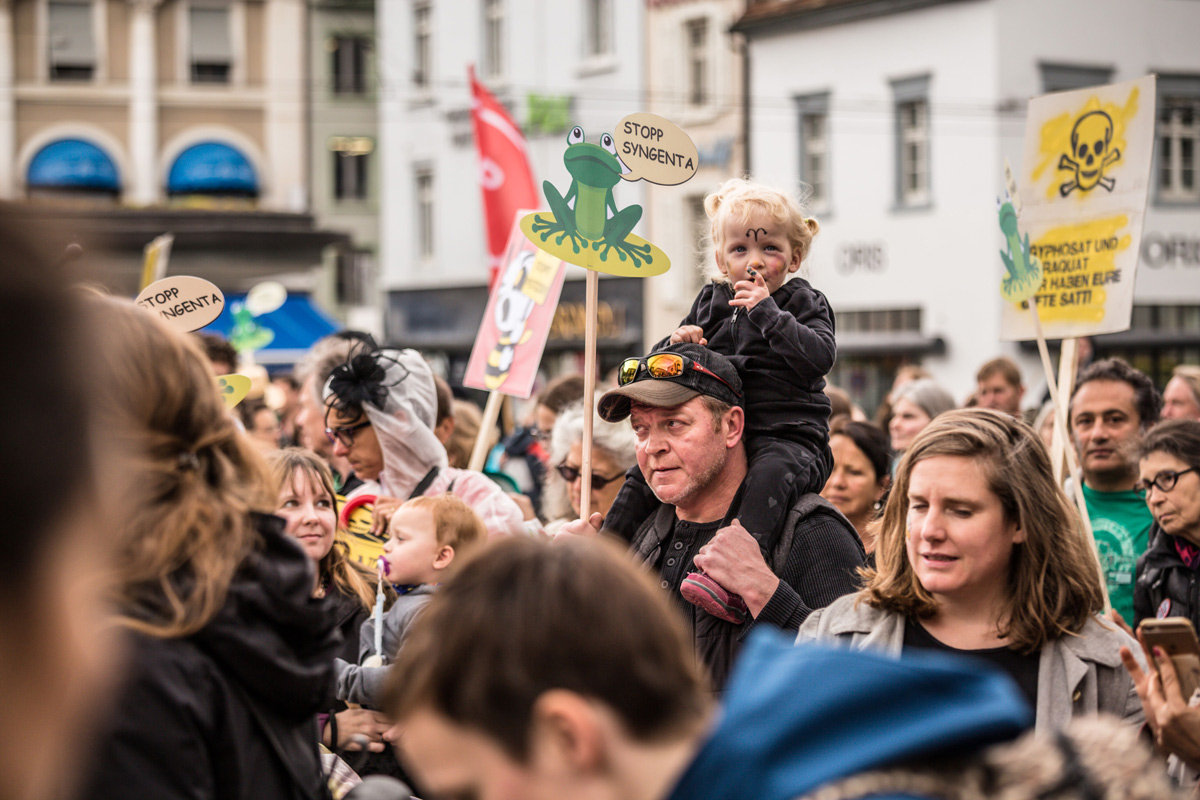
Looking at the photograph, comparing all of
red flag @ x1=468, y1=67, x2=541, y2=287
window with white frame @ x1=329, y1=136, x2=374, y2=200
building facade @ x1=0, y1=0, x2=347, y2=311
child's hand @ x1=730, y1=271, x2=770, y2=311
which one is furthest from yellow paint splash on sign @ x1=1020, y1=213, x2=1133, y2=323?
window with white frame @ x1=329, y1=136, x2=374, y2=200

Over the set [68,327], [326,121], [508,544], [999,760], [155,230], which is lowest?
[999,760]

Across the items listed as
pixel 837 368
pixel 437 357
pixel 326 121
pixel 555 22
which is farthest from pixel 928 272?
pixel 326 121

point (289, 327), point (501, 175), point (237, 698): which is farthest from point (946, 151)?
point (237, 698)

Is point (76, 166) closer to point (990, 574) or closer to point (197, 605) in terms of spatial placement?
point (990, 574)

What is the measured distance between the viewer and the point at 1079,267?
5633mm

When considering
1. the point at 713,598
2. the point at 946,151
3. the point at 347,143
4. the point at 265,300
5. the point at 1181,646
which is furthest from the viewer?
the point at 347,143

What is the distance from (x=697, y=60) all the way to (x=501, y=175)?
51.5 feet

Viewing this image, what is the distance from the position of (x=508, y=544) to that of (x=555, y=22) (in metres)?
26.8

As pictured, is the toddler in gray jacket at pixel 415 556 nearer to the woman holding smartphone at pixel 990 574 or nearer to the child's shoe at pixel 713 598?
the child's shoe at pixel 713 598

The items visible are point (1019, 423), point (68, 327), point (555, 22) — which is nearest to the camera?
point (68, 327)

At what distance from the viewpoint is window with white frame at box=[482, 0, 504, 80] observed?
29.2m

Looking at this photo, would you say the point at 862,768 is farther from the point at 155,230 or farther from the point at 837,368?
the point at 155,230

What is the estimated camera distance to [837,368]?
22.7 metres

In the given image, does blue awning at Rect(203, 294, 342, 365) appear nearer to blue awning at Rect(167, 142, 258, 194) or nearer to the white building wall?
the white building wall
